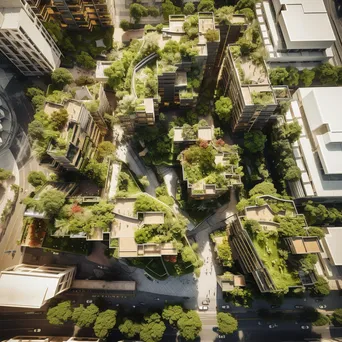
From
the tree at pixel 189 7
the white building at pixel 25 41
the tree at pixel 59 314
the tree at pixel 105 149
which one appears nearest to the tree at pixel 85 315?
the tree at pixel 59 314

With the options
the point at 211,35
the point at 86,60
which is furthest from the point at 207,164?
the point at 86,60

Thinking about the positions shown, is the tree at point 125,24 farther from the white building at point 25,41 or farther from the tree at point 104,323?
the tree at point 104,323

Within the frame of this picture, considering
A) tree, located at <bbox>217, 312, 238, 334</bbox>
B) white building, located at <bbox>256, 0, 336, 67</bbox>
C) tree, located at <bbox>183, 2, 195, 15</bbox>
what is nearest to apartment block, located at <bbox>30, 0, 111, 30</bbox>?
tree, located at <bbox>183, 2, 195, 15</bbox>

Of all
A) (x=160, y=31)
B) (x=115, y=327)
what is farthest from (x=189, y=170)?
(x=115, y=327)

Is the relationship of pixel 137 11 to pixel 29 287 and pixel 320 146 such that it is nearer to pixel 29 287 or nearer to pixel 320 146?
pixel 320 146

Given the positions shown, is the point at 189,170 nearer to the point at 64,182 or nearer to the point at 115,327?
the point at 64,182

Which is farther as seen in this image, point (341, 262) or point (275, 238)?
point (341, 262)

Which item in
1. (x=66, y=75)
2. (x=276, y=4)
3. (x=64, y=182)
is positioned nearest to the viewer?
(x=64, y=182)
